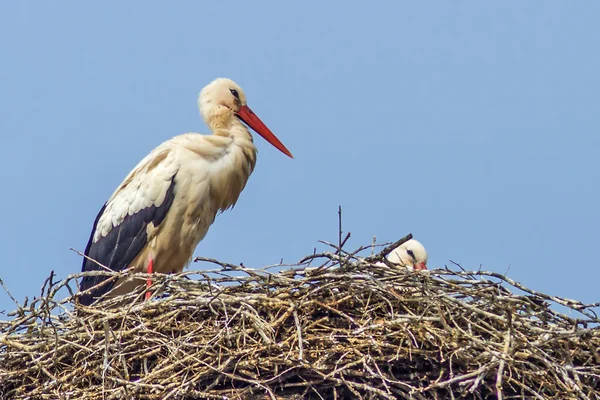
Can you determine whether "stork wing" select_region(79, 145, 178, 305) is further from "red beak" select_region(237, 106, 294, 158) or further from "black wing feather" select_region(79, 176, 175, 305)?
"red beak" select_region(237, 106, 294, 158)

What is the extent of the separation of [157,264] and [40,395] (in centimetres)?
165

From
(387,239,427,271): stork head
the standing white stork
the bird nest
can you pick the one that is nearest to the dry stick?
the bird nest

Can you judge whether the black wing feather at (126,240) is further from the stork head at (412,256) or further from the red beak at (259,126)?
the stork head at (412,256)

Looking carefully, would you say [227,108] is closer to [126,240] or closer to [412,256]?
[126,240]

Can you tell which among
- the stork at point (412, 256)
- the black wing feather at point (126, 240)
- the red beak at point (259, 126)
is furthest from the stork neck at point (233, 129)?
the stork at point (412, 256)

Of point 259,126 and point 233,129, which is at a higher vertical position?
point 259,126

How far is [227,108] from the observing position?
6312 mm

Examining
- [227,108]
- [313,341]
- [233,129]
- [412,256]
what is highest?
[227,108]

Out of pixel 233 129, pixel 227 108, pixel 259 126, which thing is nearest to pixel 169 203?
pixel 233 129

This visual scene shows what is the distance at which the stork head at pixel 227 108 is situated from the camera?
6.27 m

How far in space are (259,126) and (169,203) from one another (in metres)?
0.95

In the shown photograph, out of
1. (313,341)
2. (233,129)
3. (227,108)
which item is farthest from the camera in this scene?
(227,108)

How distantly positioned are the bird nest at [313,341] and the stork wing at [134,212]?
4.15ft

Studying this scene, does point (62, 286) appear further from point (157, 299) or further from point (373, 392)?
point (373, 392)
